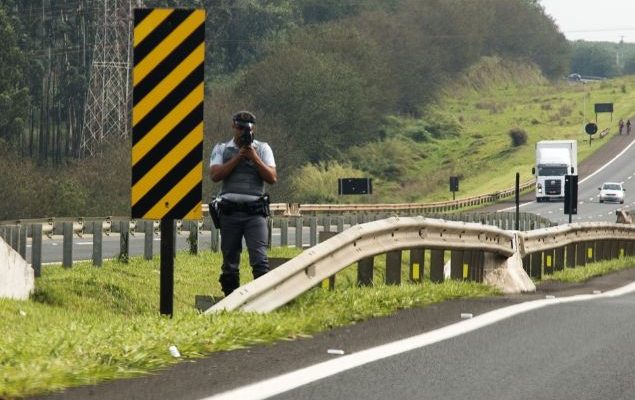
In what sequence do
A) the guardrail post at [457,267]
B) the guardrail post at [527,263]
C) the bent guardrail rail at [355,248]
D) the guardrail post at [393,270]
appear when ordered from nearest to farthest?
the bent guardrail rail at [355,248] < the guardrail post at [393,270] < the guardrail post at [457,267] < the guardrail post at [527,263]

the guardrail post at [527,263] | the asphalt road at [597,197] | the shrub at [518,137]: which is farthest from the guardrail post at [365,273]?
the shrub at [518,137]

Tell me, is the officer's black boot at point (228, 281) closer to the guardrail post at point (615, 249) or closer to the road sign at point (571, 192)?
the guardrail post at point (615, 249)

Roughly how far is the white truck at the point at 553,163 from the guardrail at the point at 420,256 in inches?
2550

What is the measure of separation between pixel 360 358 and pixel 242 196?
414cm

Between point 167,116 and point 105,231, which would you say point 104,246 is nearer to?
point 105,231

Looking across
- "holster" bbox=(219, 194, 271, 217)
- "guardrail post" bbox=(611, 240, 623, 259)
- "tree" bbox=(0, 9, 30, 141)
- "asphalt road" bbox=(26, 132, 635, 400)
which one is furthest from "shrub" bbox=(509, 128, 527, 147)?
"asphalt road" bbox=(26, 132, 635, 400)

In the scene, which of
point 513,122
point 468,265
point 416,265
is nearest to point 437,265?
point 416,265

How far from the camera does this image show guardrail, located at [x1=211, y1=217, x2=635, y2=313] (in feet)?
37.6

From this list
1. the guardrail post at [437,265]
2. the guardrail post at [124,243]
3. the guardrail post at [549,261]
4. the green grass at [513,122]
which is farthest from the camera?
the green grass at [513,122]

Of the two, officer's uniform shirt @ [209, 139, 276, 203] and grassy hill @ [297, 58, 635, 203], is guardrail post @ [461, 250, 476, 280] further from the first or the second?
grassy hill @ [297, 58, 635, 203]

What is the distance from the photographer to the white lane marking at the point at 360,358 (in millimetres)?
7680

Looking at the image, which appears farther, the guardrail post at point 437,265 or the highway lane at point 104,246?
the highway lane at point 104,246

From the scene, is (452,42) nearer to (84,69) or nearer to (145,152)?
(84,69)

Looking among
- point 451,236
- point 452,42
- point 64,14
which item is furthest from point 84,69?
point 451,236
